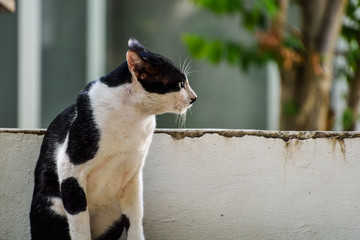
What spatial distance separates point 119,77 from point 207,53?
2.89 m

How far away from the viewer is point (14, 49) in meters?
4.53

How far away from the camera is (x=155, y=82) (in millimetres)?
1701

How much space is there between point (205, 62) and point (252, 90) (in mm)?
683

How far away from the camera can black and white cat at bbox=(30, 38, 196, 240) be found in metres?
1.70

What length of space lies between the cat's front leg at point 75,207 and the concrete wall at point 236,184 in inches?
17.6

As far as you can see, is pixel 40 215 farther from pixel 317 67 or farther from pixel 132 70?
pixel 317 67

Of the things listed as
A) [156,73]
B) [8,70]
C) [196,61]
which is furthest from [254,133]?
[196,61]

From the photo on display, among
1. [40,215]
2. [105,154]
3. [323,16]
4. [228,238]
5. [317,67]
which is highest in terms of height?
[323,16]

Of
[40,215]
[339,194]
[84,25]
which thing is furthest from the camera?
[84,25]

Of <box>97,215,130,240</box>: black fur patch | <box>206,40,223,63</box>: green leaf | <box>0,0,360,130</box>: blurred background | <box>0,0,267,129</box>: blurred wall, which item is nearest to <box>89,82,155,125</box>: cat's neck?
<box>97,215,130,240</box>: black fur patch

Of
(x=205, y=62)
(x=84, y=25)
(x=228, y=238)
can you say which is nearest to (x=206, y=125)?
(x=205, y=62)

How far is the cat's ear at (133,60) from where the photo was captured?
5.44ft

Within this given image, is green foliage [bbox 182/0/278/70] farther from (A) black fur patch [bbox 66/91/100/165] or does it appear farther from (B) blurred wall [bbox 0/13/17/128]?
(A) black fur patch [bbox 66/91/100/165]

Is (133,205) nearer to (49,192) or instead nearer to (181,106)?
(49,192)
